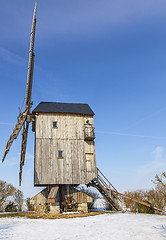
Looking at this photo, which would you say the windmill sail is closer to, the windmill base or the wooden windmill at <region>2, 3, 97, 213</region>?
the wooden windmill at <region>2, 3, 97, 213</region>

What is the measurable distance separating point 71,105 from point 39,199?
11673 mm

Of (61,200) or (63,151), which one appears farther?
(61,200)

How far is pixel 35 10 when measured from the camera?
18.6 metres

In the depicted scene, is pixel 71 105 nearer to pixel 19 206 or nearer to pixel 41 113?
pixel 41 113

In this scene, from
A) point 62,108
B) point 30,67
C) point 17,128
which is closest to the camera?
point 30,67

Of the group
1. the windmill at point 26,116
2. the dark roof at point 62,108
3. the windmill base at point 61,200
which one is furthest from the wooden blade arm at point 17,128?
the windmill base at point 61,200

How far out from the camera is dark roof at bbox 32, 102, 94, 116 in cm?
2472

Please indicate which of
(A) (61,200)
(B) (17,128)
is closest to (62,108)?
(B) (17,128)

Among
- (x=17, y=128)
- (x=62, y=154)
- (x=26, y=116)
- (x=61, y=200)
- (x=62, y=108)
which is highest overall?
(x=62, y=108)

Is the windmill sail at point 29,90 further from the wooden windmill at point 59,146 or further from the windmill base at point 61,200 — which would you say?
the windmill base at point 61,200

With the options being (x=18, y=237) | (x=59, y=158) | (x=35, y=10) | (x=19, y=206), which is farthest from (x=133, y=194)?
(x=35, y=10)

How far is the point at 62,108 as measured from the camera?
25828mm

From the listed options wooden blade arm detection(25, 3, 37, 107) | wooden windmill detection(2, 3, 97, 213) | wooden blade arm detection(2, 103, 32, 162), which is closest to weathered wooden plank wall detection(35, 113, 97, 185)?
wooden windmill detection(2, 3, 97, 213)

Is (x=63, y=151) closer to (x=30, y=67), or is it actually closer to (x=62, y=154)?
(x=62, y=154)
